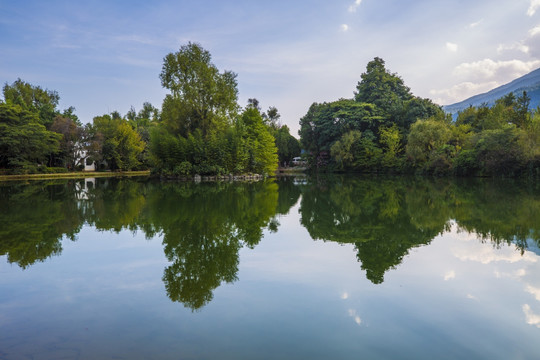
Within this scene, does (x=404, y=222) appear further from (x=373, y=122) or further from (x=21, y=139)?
(x=21, y=139)

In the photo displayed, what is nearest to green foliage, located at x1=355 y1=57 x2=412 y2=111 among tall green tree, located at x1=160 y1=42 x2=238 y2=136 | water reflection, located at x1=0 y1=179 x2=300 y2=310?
tall green tree, located at x1=160 y1=42 x2=238 y2=136

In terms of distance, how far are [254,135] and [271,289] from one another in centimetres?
2620

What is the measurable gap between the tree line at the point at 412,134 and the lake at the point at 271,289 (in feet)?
54.5

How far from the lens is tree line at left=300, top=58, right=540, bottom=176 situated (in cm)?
2192

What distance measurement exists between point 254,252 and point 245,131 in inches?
904

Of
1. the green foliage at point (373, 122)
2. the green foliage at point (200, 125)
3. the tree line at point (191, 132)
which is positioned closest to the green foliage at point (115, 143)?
the tree line at point (191, 132)

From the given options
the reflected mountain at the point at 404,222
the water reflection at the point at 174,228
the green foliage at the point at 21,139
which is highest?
the green foliage at the point at 21,139

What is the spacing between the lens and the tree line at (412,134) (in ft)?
71.9

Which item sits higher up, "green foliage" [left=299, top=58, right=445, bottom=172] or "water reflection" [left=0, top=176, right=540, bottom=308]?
"green foliage" [left=299, top=58, right=445, bottom=172]

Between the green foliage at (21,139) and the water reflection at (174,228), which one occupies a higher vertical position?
the green foliage at (21,139)

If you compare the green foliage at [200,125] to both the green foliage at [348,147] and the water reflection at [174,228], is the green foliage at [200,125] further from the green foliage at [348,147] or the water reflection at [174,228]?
the water reflection at [174,228]

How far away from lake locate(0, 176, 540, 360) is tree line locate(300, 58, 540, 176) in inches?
655

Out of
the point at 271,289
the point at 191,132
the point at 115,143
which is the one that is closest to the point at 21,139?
the point at 115,143

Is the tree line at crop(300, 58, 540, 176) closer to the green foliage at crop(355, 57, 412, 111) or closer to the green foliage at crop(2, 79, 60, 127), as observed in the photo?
the green foliage at crop(355, 57, 412, 111)
